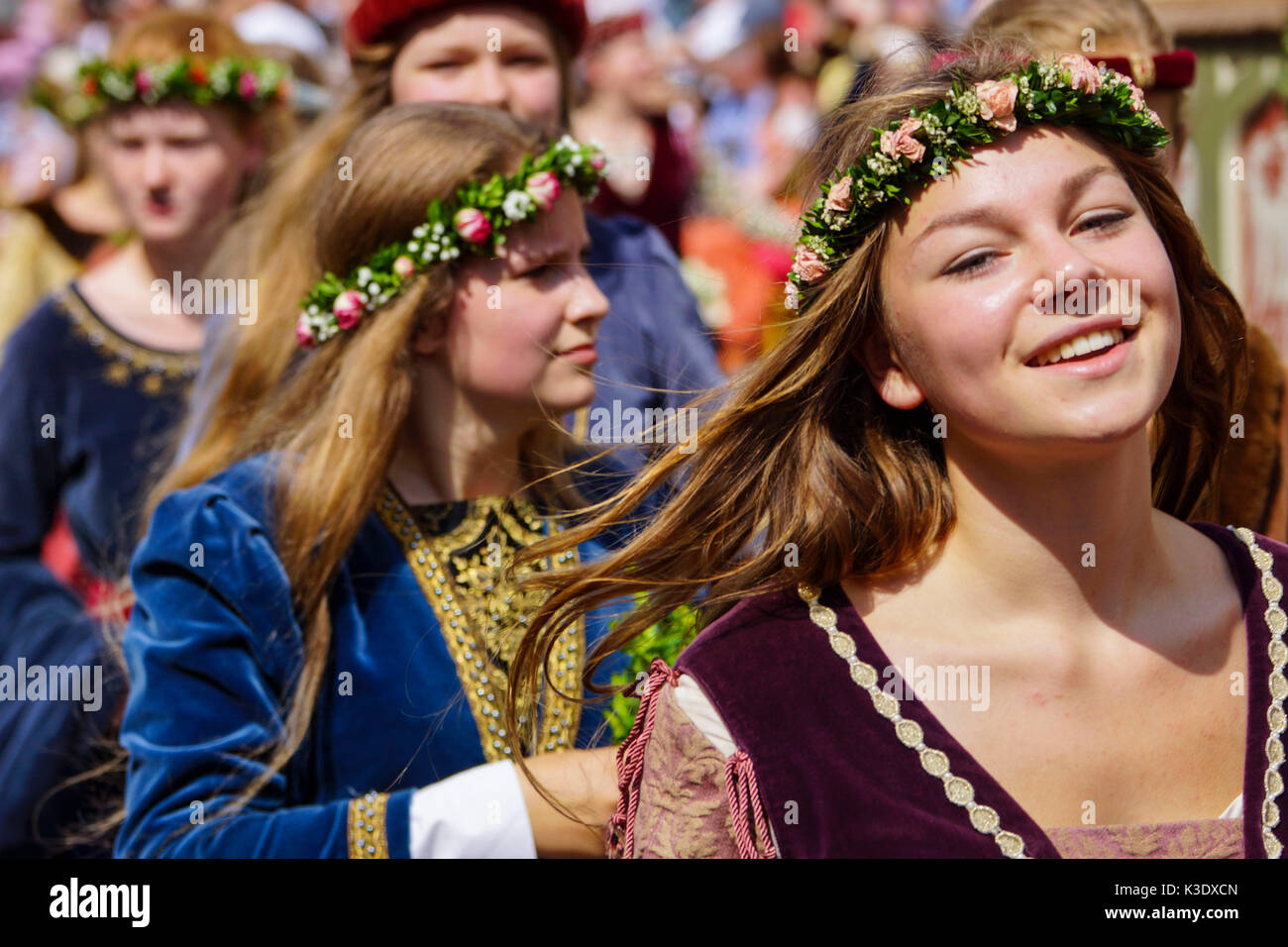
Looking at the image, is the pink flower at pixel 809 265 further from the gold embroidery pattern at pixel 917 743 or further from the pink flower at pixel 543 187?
the pink flower at pixel 543 187

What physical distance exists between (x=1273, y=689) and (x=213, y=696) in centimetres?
160

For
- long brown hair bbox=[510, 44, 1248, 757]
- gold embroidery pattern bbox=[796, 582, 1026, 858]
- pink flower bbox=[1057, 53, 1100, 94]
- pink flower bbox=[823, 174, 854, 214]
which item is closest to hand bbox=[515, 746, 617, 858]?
long brown hair bbox=[510, 44, 1248, 757]

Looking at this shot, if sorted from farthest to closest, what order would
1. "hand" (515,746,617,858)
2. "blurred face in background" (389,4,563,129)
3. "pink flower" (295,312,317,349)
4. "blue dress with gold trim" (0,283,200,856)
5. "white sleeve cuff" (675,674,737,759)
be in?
"blurred face in background" (389,4,563,129)
"blue dress with gold trim" (0,283,200,856)
"pink flower" (295,312,317,349)
"hand" (515,746,617,858)
"white sleeve cuff" (675,674,737,759)

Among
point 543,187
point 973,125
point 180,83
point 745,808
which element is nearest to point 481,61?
point 543,187

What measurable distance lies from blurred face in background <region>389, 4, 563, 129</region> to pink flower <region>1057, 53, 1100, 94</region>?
1.91m

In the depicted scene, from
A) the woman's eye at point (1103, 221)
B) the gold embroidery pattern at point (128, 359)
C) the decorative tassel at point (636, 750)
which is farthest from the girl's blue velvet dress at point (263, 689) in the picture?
the gold embroidery pattern at point (128, 359)

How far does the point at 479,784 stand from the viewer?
245 cm

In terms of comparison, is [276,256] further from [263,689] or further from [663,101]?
[663,101]

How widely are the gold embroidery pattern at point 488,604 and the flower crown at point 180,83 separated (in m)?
2.18

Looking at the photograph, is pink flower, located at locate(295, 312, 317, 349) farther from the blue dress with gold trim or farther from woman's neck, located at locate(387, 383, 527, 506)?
the blue dress with gold trim

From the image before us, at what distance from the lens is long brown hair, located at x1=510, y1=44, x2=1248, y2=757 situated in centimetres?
216
